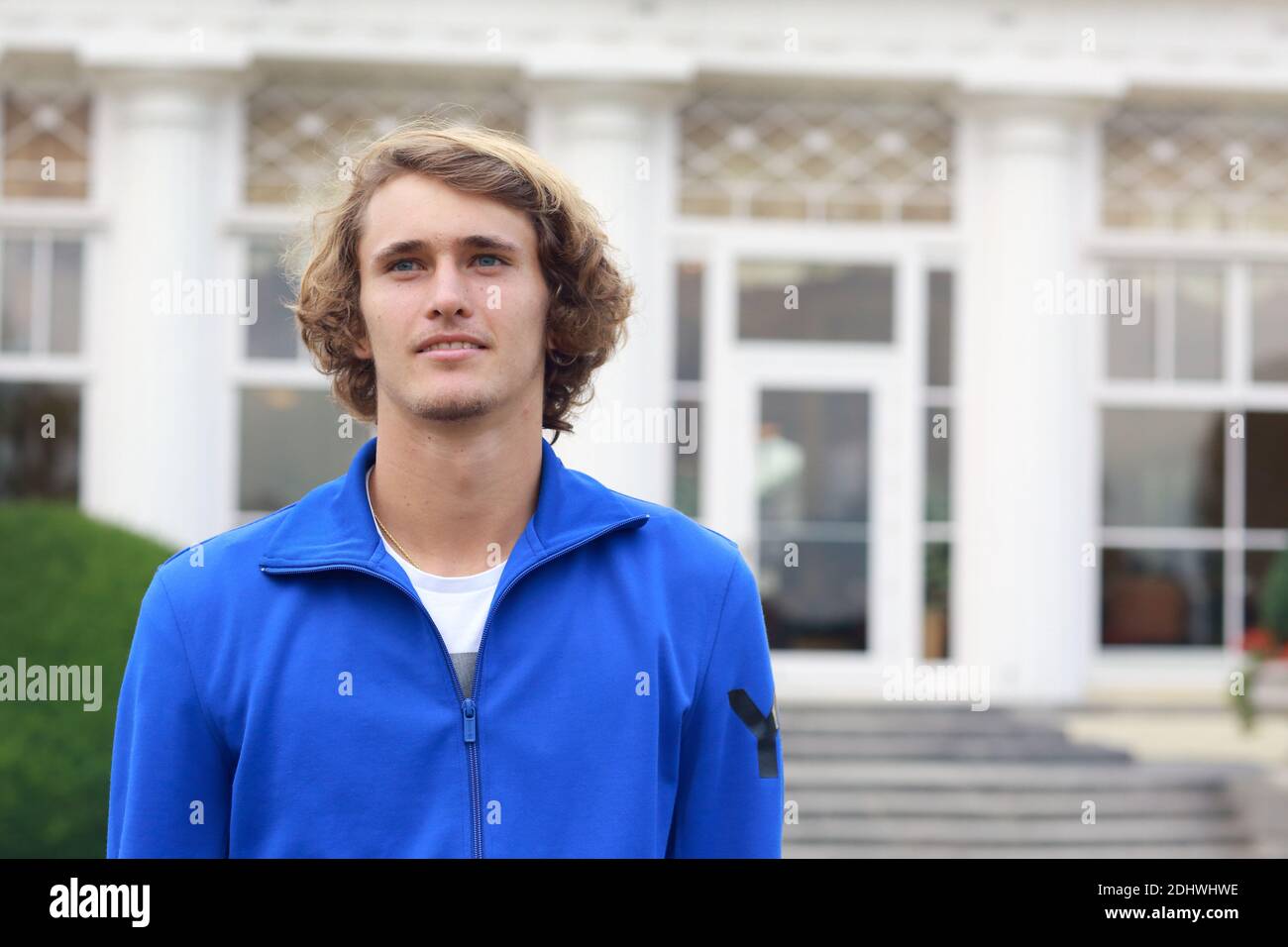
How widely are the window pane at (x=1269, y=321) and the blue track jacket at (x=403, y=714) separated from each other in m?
8.64

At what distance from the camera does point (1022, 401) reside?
9234 mm

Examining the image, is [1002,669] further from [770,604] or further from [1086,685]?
[770,604]

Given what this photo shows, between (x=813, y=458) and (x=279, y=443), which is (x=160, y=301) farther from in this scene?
(x=813, y=458)

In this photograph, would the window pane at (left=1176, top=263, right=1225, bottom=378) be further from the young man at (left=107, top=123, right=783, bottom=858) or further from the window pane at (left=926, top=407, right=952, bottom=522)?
the young man at (left=107, top=123, right=783, bottom=858)

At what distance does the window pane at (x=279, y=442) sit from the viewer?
9398mm

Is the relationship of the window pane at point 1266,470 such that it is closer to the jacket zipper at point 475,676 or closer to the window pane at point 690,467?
the window pane at point 690,467

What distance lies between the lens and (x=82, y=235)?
9.34m

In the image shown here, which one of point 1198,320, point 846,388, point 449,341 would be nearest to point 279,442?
point 846,388

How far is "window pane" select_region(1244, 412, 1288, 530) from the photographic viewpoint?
9.63 m

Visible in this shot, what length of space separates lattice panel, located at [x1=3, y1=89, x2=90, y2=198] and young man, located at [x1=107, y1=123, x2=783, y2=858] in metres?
7.96

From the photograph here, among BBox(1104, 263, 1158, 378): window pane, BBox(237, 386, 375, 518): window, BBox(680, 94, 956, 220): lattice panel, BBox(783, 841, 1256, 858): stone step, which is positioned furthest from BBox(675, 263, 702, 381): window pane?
BBox(783, 841, 1256, 858): stone step

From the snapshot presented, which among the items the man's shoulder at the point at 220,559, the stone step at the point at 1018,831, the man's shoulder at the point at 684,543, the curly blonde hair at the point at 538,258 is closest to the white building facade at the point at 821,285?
the stone step at the point at 1018,831
